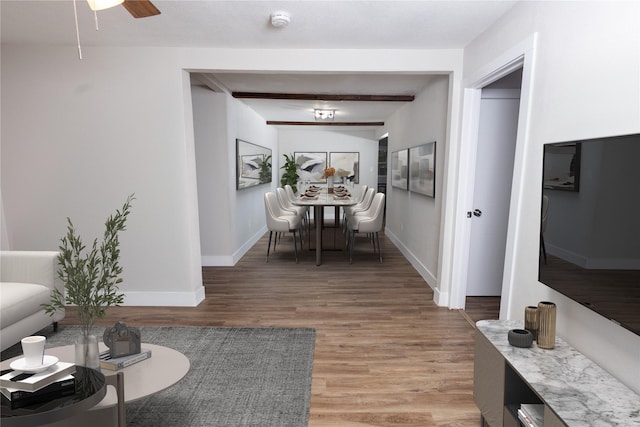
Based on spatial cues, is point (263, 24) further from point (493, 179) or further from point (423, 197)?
point (423, 197)

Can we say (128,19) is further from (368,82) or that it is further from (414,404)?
(414,404)

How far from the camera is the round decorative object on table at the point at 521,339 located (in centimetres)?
179

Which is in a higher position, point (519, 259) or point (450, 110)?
point (450, 110)

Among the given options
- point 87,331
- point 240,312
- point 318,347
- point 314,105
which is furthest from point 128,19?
point 314,105

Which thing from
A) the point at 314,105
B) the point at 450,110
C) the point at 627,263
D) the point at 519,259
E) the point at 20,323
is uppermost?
the point at 314,105

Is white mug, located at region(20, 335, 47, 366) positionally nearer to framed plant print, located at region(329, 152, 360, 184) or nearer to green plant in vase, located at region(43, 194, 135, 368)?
green plant in vase, located at region(43, 194, 135, 368)

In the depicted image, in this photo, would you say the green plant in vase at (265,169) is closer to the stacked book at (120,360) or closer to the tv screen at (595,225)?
the stacked book at (120,360)

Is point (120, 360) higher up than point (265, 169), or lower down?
lower down

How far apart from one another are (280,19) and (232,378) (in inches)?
95.8

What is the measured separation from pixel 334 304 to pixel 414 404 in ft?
5.60

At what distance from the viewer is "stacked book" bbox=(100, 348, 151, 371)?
6.58 feet

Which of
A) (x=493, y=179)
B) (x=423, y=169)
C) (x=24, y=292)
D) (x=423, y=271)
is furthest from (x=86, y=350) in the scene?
(x=423, y=169)

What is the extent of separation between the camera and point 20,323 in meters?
2.87

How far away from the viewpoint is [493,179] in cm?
389
